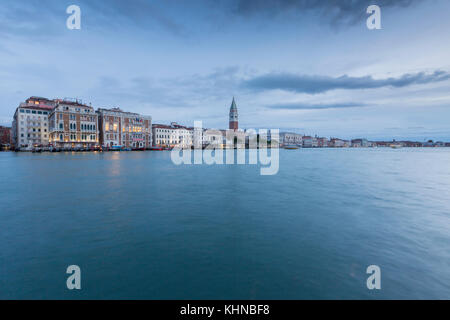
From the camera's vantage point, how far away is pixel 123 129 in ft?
231

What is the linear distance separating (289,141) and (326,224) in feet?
598

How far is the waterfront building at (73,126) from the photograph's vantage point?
184 feet

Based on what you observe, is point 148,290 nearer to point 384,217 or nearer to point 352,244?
point 352,244

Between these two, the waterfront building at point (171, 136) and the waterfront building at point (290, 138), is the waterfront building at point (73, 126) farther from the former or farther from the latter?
the waterfront building at point (290, 138)

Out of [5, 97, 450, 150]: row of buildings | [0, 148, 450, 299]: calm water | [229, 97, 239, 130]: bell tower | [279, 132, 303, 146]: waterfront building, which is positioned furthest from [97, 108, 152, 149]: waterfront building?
[279, 132, 303, 146]: waterfront building

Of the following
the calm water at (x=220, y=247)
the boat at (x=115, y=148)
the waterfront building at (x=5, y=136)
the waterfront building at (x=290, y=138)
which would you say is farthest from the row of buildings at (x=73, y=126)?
the waterfront building at (x=290, y=138)

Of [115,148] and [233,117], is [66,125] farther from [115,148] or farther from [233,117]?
[233,117]

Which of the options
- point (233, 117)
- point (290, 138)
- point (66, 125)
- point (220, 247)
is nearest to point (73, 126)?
point (66, 125)

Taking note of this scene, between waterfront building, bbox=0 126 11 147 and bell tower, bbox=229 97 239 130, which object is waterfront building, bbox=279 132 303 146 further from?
waterfront building, bbox=0 126 11 147

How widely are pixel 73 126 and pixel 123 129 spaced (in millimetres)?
14588

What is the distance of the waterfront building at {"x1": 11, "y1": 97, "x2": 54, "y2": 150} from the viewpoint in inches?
2275

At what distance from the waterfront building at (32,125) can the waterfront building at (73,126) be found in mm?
2499

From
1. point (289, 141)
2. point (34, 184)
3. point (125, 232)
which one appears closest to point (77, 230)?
point (125, 232)

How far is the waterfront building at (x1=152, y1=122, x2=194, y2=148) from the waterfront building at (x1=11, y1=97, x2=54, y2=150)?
32.8 metres
